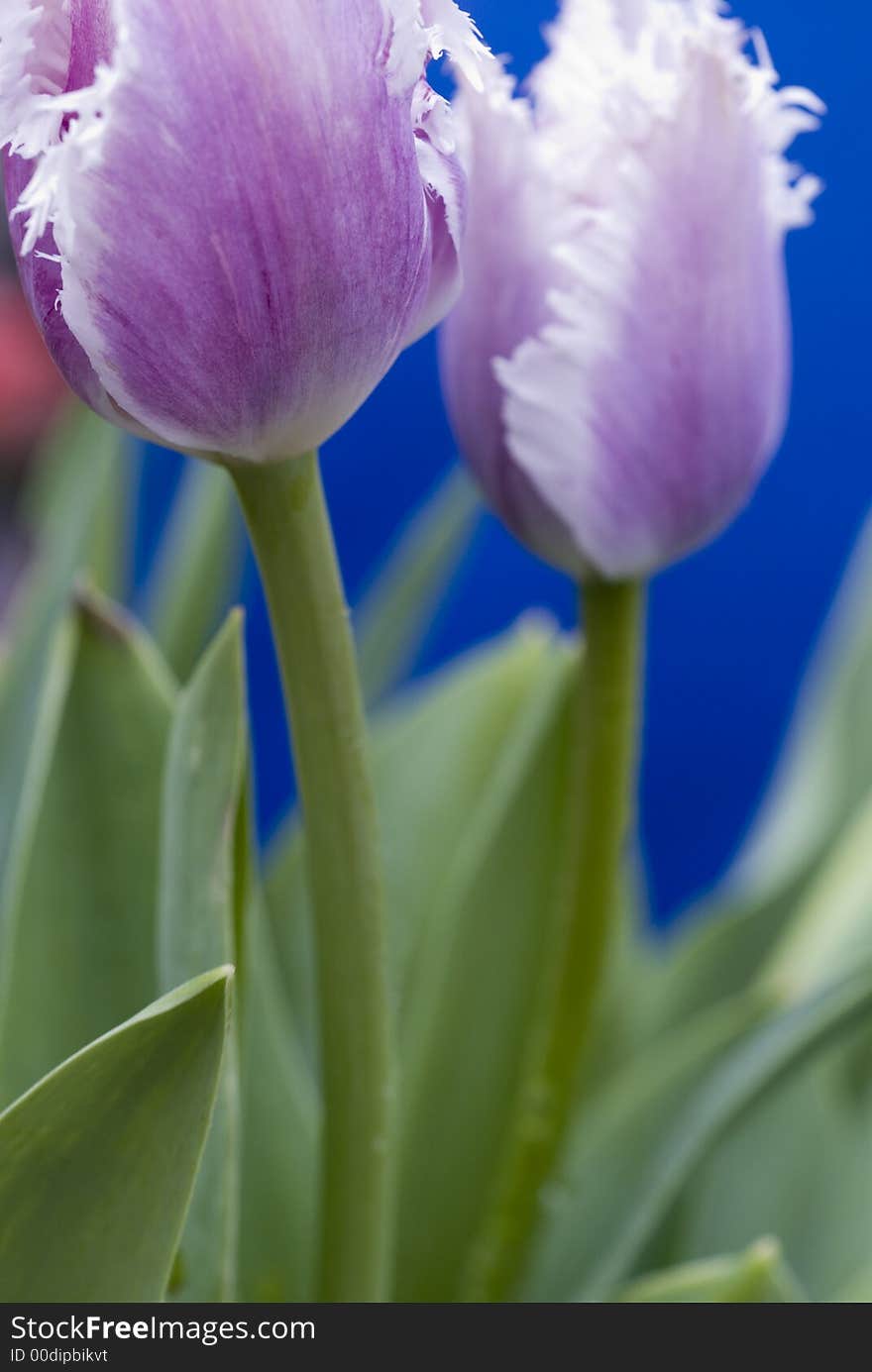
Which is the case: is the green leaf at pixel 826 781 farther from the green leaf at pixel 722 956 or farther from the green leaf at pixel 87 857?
the green leaf at pixel 87 857

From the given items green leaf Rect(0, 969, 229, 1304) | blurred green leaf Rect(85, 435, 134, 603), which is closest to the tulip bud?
blurred green leaf Rect(85, 435, 134, 603)

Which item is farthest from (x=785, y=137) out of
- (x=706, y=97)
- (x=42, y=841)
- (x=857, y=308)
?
(x=857, y=308)

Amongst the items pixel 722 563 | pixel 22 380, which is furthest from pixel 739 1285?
pixel 22 380

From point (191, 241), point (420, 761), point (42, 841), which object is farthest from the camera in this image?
point (420, 761)

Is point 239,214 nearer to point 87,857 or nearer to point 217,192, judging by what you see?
point 217,192

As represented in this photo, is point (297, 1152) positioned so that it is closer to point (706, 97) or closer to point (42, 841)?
point (42, 841)

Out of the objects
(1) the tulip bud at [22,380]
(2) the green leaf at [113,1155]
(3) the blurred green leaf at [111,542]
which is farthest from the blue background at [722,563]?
(2) the green leaf at [113,1155]

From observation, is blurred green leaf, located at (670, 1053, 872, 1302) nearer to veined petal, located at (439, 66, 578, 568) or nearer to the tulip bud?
veined petal, located at (439, 66, 578, 568)
